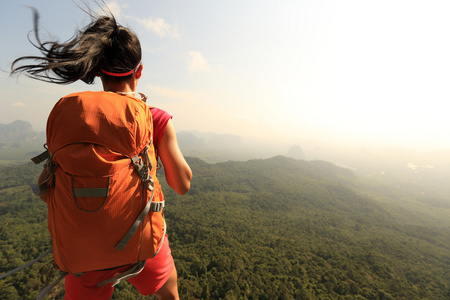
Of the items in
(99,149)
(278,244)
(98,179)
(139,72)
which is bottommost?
(278,244)

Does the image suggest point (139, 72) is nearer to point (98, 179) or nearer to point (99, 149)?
point (99, 149)

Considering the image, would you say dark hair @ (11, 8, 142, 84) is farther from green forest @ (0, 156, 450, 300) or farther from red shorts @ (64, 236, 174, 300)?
green forest @ (0, 156, 450, 300)

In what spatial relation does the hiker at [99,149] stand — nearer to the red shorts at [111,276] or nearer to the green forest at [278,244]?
the red shorts at [111,276]

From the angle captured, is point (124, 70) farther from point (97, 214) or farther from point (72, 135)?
point (97, 214)

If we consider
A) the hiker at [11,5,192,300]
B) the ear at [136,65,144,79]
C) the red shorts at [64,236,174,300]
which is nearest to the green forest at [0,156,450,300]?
the red shorts at [64,236,174,300]

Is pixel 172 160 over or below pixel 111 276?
over

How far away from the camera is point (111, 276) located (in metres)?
1.34

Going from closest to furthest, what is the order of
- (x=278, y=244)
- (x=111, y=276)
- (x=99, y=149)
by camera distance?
(x=99, y=149), (x=111, y=276), (x=278, y=244)

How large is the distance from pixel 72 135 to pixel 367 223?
98922 millimetres

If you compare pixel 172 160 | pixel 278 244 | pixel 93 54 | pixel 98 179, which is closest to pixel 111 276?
pixel 98 179

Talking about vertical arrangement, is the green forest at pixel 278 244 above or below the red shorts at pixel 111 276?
below

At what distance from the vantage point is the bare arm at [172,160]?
132 cm

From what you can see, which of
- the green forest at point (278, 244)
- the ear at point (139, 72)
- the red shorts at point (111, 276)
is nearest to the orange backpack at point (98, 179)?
the red shorts at point (111, 276)

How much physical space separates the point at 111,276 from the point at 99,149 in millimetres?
1012
